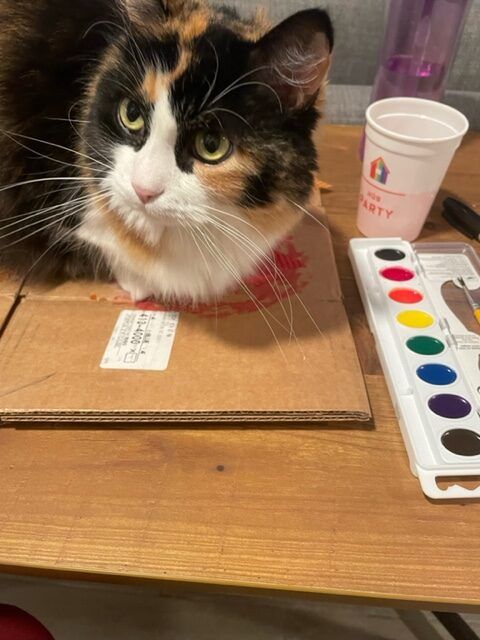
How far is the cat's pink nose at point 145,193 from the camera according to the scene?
571mm

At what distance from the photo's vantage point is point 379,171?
A: 0.86m

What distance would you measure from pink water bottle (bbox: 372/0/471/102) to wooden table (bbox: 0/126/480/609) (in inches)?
28.9

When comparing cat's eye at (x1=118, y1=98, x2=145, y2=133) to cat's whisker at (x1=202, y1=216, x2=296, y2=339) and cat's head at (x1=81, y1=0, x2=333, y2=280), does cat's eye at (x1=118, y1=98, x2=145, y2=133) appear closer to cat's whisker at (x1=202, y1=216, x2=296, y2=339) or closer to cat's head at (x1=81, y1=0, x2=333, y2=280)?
cat's head at (x1=81, y1=0, x2=333, y2=280)

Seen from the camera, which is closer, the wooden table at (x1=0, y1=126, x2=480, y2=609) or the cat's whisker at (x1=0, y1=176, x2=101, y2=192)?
the wooden table at (x1=0, y1=126, x2=480, y2=609)

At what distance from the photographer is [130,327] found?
0.75 metres

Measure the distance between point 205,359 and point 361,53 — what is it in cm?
100

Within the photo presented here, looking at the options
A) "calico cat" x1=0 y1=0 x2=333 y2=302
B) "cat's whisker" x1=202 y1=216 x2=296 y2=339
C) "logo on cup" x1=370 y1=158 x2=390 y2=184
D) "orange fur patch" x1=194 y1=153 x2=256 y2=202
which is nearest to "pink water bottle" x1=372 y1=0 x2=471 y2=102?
"logo on cup" x1=370 y1=158 x2=390 y2=184

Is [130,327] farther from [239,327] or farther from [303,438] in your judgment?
[303,438]

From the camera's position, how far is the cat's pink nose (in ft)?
1.87

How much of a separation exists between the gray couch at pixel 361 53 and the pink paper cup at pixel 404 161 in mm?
348

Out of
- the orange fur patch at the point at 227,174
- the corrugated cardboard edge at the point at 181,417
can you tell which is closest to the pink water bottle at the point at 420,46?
the orange fur patch at the point at 227,174

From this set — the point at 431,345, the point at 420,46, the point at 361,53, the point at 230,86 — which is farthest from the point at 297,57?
→ the point at 361,53

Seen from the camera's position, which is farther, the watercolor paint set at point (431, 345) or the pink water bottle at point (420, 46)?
the pink water bottle at point (420, 46)

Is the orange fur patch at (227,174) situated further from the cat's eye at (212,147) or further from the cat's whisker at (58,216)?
the cat's whisker at (58,216)
